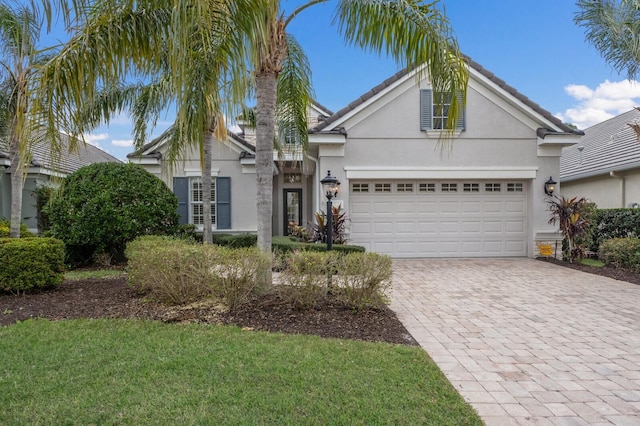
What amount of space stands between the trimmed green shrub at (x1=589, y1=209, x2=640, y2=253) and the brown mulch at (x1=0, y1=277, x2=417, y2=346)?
351 inches

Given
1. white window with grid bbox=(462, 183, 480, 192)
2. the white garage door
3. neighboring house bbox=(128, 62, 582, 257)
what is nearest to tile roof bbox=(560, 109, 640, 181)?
neighboring house bbox=(128, 62, 582, 257)

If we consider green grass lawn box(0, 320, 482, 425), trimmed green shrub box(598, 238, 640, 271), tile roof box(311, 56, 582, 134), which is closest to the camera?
green grass lawn box(0, 320, 482, 425)

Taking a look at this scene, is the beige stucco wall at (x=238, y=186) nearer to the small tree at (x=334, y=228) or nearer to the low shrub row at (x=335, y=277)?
the small tree at (x=334, y=228)

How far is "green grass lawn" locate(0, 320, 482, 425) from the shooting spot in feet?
9.18

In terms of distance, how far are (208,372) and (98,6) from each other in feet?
14.8

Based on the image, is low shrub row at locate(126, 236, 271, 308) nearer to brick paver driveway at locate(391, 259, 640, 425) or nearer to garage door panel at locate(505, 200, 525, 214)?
brick paver driveway at locate(391, 259, 640, 425)

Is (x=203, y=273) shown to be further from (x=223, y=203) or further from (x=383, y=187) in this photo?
(x=223, y=203)

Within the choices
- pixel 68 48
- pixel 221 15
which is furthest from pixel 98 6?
pixel 221 15

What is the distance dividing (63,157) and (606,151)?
18536mm

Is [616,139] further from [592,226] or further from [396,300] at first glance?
[396,300]

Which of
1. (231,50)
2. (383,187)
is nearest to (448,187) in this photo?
(383,187)

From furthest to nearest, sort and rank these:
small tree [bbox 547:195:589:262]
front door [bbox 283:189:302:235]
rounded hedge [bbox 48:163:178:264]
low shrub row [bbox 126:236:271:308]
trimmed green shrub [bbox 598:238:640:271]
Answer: front door [bbox 283:189:302:235], small tree [bbox 547:195:589:262], trimmed green shrub [bbox 598:238:640:271], rounded hedge [bbox 48:163:178:264], low shrub row [bbox 126:236:271:308]

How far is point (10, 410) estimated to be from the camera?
9.41ft

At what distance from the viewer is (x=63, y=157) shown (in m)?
5.99
